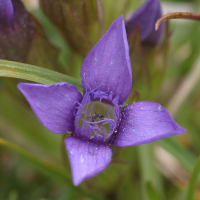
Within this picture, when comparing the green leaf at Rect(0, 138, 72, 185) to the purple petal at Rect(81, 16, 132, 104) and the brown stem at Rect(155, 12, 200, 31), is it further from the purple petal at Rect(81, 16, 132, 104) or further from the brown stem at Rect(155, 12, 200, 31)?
the brown stem at Rect(155, 12, 200, 31)

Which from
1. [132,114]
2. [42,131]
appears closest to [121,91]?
[132,114]

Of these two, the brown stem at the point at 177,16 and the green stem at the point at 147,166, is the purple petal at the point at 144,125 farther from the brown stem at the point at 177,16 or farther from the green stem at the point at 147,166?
the green stem at the point at 147,166

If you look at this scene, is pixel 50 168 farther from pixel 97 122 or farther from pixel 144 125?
pixel 144 125

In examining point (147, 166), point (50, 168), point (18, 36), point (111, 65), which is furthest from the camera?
point (147, 166)

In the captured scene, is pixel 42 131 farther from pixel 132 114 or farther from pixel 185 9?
pixel 185 9

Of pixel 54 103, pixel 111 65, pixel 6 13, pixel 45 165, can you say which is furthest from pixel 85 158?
pixel 6 13

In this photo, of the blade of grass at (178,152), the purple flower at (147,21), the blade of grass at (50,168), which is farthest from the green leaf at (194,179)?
the purple flower at (147,21)

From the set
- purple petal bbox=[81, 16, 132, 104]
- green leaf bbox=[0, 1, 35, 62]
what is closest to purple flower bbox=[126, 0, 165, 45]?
purple petal bbox=[81, 16, 132, 104]
